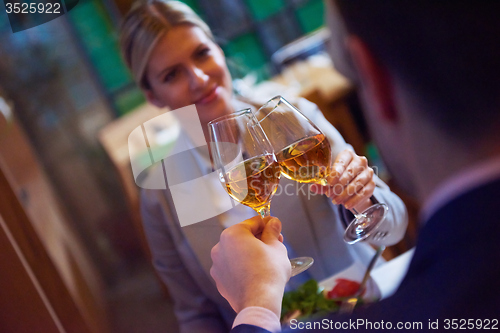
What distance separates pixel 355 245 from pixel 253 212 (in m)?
0.17

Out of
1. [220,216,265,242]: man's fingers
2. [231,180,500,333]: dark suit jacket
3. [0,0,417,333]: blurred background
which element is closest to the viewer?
[231,180,500,333]: dark suit jacket

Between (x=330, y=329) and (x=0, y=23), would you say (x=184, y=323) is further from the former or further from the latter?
(x=0, y=23)

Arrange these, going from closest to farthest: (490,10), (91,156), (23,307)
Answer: (490,10)
(23,307)
(91,156)

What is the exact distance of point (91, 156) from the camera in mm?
671

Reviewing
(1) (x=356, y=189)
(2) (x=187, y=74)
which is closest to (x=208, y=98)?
(2) (x=187, y=74)

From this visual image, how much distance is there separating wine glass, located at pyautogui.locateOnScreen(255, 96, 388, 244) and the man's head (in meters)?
0.16

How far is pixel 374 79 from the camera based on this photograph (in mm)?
349

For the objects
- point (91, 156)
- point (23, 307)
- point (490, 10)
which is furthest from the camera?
point (91, 156)

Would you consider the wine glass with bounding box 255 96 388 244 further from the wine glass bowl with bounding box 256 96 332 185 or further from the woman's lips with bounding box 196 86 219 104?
the woman's lips with bounding box 196 86 219 104

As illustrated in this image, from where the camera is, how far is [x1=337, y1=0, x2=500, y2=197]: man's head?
0.30m

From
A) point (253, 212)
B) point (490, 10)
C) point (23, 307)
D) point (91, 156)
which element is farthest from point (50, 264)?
point (490, 10)

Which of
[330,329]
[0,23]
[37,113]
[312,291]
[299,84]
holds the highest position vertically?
[0,23]

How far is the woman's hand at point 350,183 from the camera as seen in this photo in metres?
0.55

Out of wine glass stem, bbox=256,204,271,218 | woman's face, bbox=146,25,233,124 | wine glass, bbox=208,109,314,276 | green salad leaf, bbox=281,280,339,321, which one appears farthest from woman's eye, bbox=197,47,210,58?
green salad leaf, bbox=281,280,339,321
